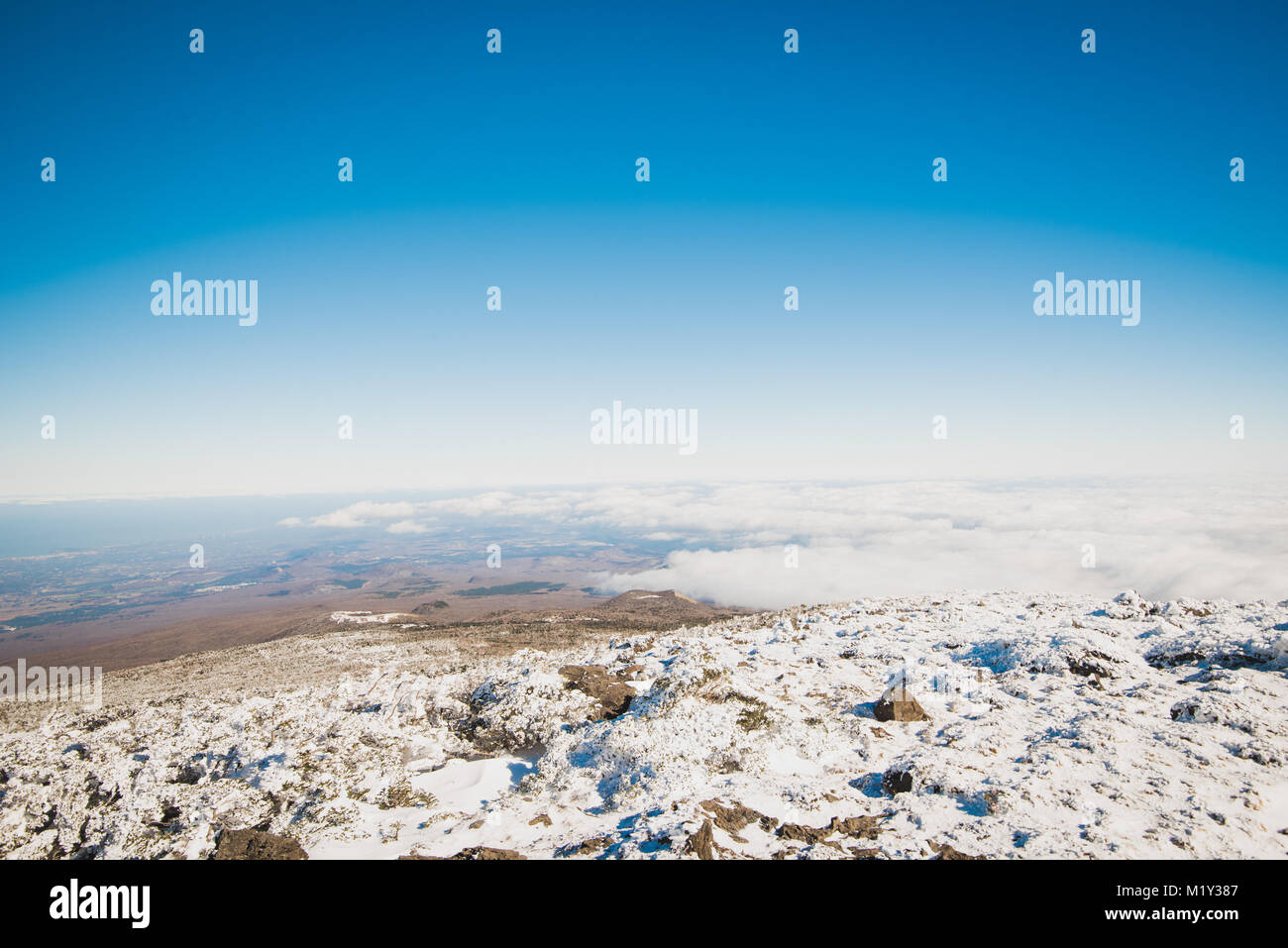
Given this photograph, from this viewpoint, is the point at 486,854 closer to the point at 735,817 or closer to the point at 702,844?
the point at 702,844

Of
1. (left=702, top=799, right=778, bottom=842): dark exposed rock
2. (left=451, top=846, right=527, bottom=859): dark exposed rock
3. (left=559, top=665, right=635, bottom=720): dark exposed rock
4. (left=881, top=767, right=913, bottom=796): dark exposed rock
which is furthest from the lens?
(left=559, top=665, right=635, bottom=720): dark exposed rock

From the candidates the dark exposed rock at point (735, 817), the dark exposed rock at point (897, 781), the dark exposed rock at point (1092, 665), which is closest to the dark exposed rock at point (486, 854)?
the dark exposed rock at point (735, 817)

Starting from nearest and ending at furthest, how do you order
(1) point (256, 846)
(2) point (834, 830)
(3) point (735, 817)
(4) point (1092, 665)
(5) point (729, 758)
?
(2) point (834, 830)
(3) point (735, 817)
(1) point (256, 846)
(5) point (729, 758)
(4) point (1092, 665)

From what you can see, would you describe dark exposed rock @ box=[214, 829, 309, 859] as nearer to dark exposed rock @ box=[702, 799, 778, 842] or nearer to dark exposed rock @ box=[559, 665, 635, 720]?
dark exposed rock @ box=[559, 665, 635, 720]

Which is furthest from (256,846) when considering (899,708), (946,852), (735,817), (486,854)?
(899,708)

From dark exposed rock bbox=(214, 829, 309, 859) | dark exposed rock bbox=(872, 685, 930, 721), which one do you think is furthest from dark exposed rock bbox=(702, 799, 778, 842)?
dark exposed rock bbox=(214, 829, 309, 859)
